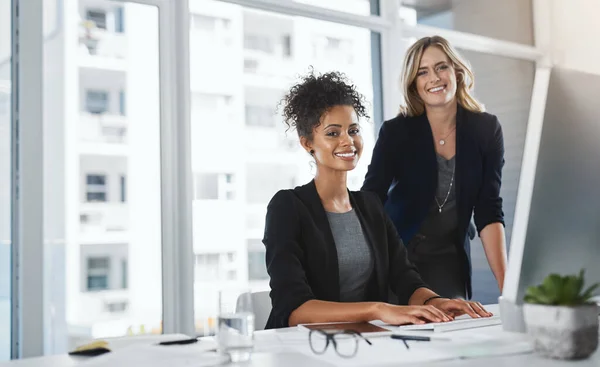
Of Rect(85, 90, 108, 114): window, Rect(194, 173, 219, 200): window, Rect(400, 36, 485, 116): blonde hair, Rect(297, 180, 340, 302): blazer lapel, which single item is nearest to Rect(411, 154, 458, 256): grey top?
Rect(400, 36, 485, 116): blonde hair

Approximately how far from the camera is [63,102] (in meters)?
2.82

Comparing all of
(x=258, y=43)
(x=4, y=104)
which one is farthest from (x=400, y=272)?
(x=258, y=43)

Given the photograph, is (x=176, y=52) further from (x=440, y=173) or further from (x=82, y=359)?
(x=82, y=359)

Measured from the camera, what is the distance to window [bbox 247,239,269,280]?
3.34 meters

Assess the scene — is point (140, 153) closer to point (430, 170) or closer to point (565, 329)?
point (430, 170)

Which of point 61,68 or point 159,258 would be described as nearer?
point 61,68

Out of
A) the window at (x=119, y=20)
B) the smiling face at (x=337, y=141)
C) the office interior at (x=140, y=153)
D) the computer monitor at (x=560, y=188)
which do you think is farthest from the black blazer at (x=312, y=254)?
the window at (x=119, y=20)

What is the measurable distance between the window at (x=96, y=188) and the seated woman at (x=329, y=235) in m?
1.17

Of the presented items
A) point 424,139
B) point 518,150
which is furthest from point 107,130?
point 518,150

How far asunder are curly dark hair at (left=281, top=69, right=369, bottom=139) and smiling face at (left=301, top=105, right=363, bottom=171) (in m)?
0.02

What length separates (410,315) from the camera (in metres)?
1.35

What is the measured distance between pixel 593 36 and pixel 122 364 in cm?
97

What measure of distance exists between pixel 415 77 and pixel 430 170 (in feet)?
1.29

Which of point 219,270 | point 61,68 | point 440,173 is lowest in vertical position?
point 219,270
